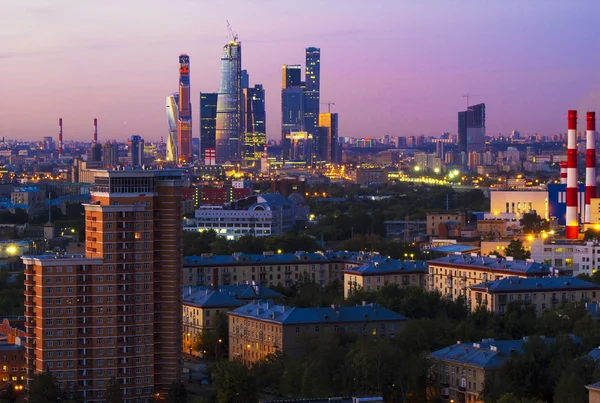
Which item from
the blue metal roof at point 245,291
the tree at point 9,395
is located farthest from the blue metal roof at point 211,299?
the tree at point 9,395

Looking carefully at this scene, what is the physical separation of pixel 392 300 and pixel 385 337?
11.4 ft

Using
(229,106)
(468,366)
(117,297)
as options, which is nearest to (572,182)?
(468,366)

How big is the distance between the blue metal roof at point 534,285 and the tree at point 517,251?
341 inches

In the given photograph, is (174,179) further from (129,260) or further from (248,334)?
(248,334)

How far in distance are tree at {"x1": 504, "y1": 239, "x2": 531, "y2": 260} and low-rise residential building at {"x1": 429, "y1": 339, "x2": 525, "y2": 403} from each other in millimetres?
18648

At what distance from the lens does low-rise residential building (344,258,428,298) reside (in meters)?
44.6

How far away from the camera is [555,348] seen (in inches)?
1165

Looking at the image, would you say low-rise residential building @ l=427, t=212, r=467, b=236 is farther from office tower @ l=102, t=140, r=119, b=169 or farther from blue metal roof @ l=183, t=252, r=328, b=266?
office tower @ l=102, t=140, r=119, b=169

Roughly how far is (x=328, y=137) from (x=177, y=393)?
6468 inches

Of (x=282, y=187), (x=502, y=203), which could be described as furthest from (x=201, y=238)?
(x=282, y=187)

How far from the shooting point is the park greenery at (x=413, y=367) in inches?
1127

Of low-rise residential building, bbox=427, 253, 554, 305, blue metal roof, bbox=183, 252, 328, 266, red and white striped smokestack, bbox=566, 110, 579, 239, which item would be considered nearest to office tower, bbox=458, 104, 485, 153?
red and white striped smokestack, bbox=566, 110, 579, 239

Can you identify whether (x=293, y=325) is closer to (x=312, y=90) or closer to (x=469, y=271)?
(x=469, y=271)

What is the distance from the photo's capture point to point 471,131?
191 m
